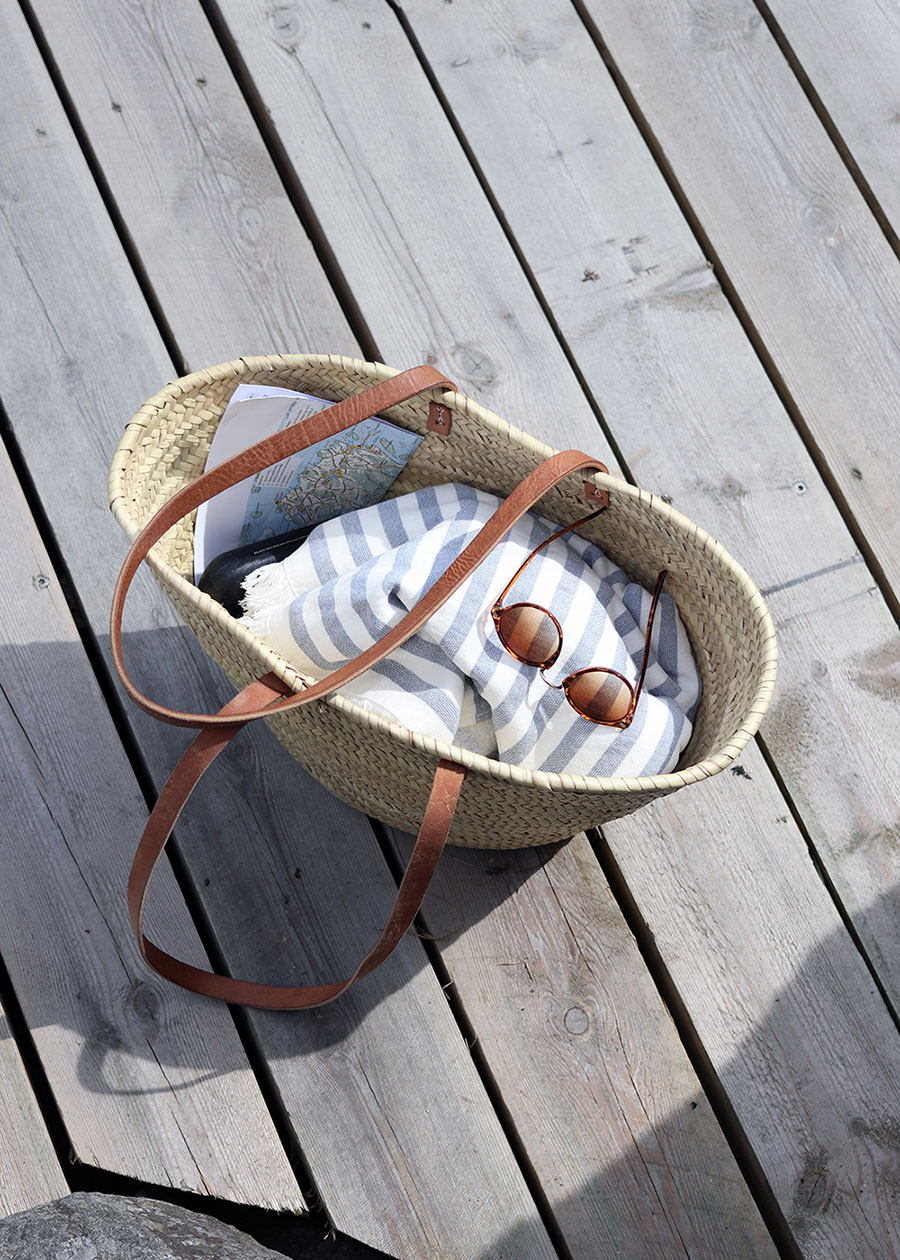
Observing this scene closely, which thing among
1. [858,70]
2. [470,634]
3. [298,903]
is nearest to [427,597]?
[470,634]

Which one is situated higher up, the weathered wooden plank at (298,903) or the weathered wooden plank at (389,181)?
the weathered wooden plank at (389,181)

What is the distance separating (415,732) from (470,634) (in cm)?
12

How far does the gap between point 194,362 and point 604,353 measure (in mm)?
496

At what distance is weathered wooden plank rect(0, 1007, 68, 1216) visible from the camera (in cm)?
102

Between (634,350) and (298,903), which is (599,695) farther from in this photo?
(634,350)

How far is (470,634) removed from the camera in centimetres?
89

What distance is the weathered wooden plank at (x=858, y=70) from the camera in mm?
1362

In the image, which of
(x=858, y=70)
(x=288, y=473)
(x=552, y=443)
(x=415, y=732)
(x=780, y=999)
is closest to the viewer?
(x=415, y=732)

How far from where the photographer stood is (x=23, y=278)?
126cm

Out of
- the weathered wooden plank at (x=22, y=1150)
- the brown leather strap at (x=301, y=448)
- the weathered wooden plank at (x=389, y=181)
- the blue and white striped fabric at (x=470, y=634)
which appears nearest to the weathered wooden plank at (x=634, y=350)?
the weathered wooden plank at (x=389, y=181)

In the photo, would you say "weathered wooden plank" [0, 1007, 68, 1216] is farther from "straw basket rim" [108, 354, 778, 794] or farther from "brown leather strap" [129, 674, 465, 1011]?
"straw basket rim" [108, 354, 778, 794]

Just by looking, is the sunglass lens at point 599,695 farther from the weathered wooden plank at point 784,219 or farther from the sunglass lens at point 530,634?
the weathered wooden plank at point 784,219

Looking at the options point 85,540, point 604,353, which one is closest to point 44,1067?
point 85,540

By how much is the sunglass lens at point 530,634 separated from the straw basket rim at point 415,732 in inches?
3.7
